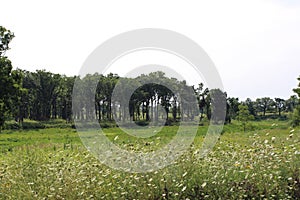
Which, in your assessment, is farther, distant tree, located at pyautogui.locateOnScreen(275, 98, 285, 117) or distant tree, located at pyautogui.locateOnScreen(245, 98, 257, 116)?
distant tree, located at pyautogui.locateOnScreen(275, 98, 285, 117)

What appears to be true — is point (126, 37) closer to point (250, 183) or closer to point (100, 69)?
point (100, 69)

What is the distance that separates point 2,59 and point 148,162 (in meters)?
19.2

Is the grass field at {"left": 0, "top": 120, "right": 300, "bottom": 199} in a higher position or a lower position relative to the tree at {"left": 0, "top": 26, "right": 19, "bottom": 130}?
lower

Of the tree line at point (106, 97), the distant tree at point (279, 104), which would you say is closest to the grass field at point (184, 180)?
the tree line at point (106, 97)

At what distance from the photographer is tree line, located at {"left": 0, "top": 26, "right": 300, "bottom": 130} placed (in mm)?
8031

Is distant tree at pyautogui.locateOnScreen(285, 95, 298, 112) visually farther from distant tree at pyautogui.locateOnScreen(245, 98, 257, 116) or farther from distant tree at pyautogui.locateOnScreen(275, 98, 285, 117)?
distant tree at pyautogui.locateOnScreen(245, 98, 257, 116)

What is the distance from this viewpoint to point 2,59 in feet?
72.9

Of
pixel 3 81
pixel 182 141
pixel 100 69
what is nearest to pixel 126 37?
pixel 100 69

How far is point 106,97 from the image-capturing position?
32.1 metres

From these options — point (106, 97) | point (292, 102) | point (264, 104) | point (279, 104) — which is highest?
point (264, 104)

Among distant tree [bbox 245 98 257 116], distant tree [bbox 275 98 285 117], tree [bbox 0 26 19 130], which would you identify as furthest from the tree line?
distant tree [bbox 275 98 285 117]

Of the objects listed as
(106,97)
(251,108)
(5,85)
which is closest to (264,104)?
(251,108)

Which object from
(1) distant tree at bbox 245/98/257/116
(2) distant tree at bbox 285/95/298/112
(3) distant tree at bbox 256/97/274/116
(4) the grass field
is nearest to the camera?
(4) the grass field

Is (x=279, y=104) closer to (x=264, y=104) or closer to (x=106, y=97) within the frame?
(x=264, y=104)
